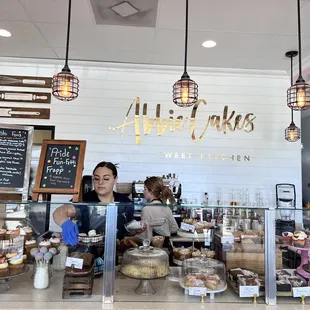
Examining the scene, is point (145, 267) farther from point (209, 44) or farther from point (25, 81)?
point (25, 81)

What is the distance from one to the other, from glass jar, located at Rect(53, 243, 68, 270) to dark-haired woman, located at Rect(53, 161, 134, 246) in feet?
0.34

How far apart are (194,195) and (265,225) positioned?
130 inches

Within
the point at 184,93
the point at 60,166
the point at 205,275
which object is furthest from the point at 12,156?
the point at 184,93

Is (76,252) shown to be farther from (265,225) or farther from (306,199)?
(306,199)

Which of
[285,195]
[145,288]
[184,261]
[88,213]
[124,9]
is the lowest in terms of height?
[145,288]

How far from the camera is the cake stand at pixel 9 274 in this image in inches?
66.8

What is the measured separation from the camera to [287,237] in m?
2.03

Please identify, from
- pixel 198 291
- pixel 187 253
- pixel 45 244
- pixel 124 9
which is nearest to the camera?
pixel 198 291

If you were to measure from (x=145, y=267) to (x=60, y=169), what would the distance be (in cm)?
86

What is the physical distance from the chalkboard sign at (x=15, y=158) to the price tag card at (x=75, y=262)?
66 centimetres

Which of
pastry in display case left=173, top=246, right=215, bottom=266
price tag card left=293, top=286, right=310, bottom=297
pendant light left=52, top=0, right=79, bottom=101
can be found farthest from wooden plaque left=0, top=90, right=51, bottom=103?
price tag card left=293, top=286, right=310, bottom=297

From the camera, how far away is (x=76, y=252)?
5.75 feet

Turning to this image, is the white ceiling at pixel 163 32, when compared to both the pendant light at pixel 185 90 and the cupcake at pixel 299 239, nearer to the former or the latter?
the pendant light at pixel 185 90

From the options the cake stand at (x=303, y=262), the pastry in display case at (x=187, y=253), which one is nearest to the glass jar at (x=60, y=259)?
the pastry in display case at (x=187, y=253)
